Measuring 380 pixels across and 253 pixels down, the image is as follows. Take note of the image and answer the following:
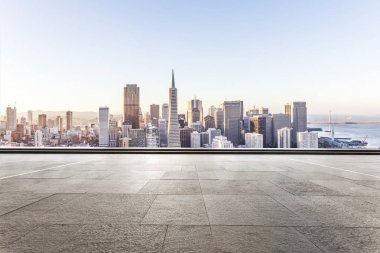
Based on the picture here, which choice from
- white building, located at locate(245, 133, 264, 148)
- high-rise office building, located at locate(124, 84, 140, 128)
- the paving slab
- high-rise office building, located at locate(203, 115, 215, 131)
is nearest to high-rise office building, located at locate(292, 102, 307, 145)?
white building, located at locate(245, 133, 264, 148)

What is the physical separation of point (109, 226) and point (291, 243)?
8.30 feet

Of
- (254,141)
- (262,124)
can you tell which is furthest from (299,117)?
(254,141)

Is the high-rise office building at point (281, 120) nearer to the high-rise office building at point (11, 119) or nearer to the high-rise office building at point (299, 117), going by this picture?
the high-rise office building at point (299, 117)

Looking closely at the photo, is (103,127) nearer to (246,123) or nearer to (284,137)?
(246,123)

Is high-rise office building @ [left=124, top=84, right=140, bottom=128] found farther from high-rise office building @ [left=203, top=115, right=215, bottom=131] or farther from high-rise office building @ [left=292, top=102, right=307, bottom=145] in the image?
high-rise office building @ [left=292, top=102, right=307, bottom=145]

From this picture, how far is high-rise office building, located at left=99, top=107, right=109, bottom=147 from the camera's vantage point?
2222 cm

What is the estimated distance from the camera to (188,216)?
4.43 meters

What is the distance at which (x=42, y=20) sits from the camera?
2816 cm

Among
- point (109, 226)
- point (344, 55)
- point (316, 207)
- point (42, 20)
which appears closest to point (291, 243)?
point (316, 207)

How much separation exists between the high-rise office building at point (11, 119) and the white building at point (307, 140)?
86.4 ft

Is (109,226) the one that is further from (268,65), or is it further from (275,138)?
(268,65)

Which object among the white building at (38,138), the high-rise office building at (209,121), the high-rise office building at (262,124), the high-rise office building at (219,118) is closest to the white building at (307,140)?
the high-rise office building at (262,124)

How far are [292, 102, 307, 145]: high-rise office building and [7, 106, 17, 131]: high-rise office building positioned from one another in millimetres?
27297

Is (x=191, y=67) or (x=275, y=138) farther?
(x=191, y=67)
